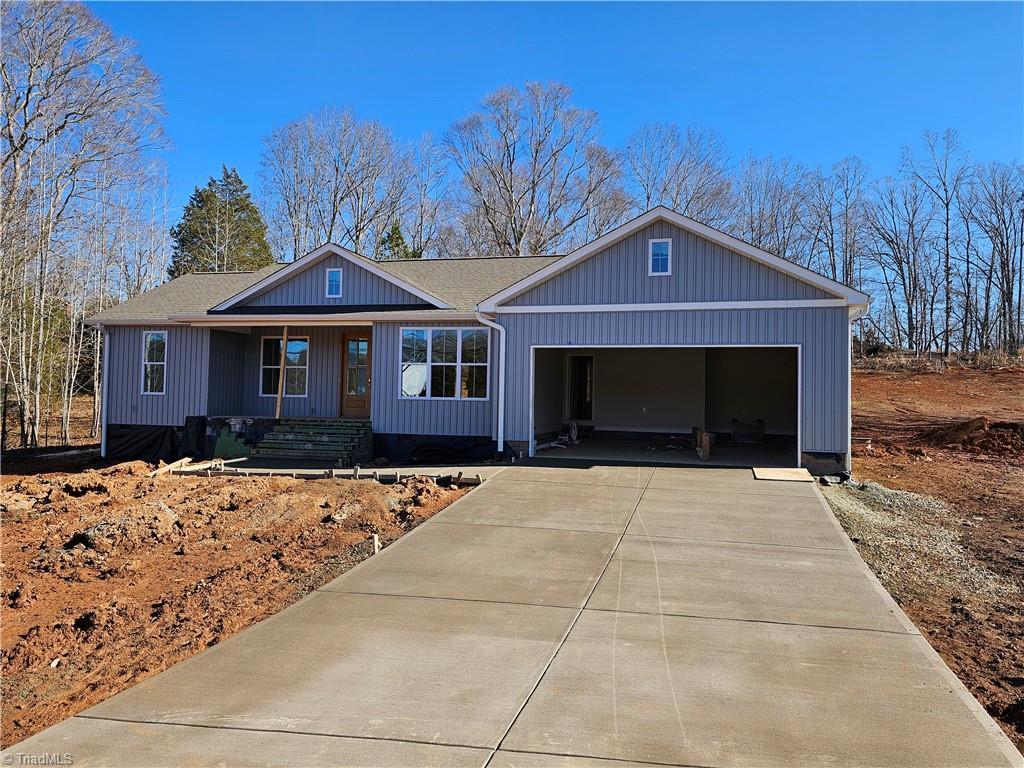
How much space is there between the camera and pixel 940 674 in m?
4.49

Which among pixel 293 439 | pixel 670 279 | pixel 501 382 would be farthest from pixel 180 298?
pixel 670 279

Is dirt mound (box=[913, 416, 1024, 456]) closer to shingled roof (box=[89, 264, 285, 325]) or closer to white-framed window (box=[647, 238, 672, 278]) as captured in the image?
white-framed window (box=[647, 238, 672, 278])

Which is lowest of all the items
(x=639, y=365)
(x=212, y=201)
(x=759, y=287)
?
(x=639, y=365)

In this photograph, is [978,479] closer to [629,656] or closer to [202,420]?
[629,656]

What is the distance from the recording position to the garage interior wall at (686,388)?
59.7 feet

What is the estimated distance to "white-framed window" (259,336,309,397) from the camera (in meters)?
16.9

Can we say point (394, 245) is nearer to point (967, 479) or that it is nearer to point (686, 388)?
point (686, 388)

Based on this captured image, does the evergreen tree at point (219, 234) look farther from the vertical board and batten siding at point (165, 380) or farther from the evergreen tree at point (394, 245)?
the vertical board and batten siding at point (165, 380)

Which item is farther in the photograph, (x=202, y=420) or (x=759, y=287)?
(x=202, y=420)

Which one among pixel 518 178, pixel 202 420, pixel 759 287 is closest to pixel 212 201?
pixel 518 178

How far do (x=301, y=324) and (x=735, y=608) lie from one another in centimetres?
1180

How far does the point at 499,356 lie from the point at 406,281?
2.87 metres

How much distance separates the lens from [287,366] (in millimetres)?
16938

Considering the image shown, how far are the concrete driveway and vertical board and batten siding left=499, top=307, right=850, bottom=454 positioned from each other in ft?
16.7
